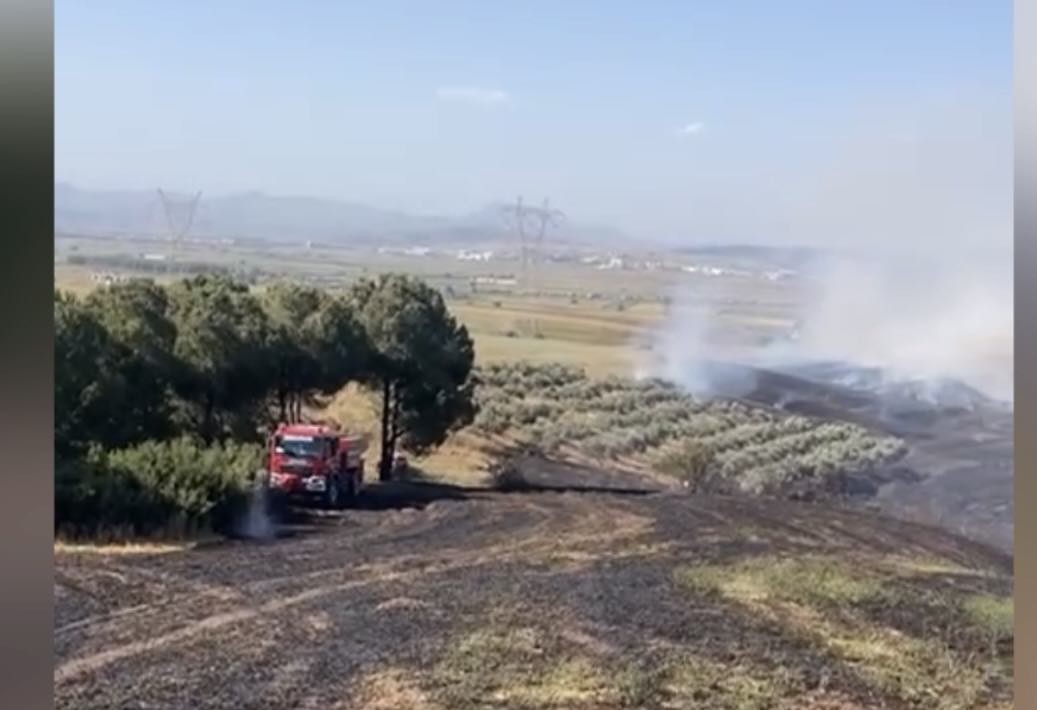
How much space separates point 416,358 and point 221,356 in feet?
1.07

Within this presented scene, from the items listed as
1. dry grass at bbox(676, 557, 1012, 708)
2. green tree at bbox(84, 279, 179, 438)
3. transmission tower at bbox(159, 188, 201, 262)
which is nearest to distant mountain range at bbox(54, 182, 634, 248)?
transmission tower at bbox(159, 188, 201, 262)

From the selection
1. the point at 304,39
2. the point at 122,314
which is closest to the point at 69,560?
the point at 122,314

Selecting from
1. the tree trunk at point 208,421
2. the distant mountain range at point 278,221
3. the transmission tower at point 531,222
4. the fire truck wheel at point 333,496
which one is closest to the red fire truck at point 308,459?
the fire truck wheel at point 333,496

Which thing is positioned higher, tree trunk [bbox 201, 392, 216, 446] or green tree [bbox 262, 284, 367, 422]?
green tree [bbox 262, 284, 367, 422]

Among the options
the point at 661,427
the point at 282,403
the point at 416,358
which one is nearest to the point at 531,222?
the point at 416,358

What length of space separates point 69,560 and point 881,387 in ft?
4.48

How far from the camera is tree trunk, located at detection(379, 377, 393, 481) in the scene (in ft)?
7.55

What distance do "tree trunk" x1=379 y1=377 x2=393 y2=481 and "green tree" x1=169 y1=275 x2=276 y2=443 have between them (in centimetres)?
19

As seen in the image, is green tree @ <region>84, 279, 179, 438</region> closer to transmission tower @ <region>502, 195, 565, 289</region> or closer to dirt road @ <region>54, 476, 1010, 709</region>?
dirt road @ <region>54, 476, 1010, 709</region>

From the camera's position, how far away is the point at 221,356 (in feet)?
7.45

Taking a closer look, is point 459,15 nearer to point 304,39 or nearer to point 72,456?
point 304,39

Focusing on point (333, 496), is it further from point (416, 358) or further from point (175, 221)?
point (175, 221)

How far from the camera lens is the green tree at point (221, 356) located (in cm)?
224

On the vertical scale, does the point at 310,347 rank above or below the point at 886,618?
above
